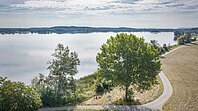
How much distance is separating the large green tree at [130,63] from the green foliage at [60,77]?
3.96 metres

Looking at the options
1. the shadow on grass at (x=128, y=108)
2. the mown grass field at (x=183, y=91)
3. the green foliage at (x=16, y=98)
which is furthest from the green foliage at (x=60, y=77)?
the mown grass field at (x=183, y=91)

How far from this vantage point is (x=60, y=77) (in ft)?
111

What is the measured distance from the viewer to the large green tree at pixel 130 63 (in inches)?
1275

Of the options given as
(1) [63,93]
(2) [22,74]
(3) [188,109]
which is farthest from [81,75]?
(3) [188,109]

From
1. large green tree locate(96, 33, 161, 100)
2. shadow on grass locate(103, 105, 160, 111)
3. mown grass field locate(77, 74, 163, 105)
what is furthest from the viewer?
mown grass field locate(77, 74, 163, 105)

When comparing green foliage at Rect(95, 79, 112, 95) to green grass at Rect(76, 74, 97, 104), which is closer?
green grass at Rect(76, 74, 97, 104)

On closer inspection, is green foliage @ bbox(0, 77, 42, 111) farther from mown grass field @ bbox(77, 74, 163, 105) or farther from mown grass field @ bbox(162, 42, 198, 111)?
mown grass field @ bbox(162, 42, 198, 111)

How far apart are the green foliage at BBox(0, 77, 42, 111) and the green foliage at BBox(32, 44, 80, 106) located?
7361 mm

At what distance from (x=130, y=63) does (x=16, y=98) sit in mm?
14503

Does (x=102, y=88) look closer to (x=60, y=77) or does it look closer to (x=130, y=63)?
(x=60, y=77)

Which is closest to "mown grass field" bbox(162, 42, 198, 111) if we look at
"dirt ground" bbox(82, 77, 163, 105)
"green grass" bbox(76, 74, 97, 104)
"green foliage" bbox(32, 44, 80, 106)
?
"dirt ground" bbox(82, 77, 163, 105)

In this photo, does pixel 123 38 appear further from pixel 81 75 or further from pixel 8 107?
pixel 81 75

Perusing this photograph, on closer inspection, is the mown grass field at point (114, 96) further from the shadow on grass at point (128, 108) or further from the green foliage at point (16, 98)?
the green foliage at point (16, 98)

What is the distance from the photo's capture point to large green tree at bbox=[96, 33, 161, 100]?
32.4m
